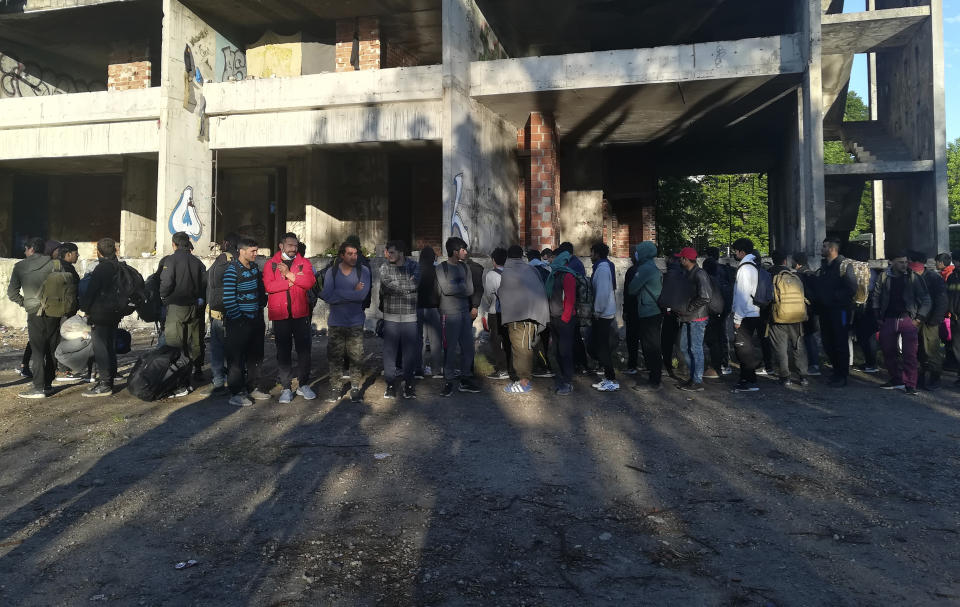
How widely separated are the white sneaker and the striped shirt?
13.6 feet

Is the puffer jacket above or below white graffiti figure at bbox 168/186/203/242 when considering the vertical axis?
below

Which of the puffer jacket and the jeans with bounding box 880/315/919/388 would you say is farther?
the jeans with bounding box 880/315/919/388

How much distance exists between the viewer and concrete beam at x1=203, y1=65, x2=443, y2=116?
12.9 metres

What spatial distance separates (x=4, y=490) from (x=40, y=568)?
4.89 feet

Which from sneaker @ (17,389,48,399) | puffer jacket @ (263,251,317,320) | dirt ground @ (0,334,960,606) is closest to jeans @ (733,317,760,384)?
dirt ground @ (0,334,960,606)

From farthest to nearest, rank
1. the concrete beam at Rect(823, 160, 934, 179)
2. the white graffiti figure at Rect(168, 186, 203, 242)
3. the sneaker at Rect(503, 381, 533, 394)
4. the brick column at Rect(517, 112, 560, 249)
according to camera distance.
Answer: the brick column at Rect(517, 112, 560, 249) < the white graffiti figure at Rect(168, 186, 203, 242) < the concrete beam at Rect(823, 160, 934, 179) < the sneaker at Rect(503, 381, 533, 394)

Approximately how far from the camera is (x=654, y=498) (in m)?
3.92

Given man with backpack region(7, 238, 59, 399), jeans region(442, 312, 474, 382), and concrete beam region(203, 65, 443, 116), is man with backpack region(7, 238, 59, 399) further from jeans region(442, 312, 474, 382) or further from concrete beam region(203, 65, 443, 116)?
concrete beam region(203, 65, 443, 116)

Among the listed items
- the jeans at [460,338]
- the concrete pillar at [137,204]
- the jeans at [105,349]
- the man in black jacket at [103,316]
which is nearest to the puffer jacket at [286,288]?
the jeans at [460,338]

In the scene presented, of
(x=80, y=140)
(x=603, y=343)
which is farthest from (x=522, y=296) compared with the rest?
(x=80, y=140)

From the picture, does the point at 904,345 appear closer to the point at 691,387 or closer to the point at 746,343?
the point at 746,343

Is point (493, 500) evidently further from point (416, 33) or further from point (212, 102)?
point (416, 33)

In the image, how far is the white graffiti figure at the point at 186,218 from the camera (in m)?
13.8

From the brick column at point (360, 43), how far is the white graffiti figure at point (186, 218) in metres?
4.91
